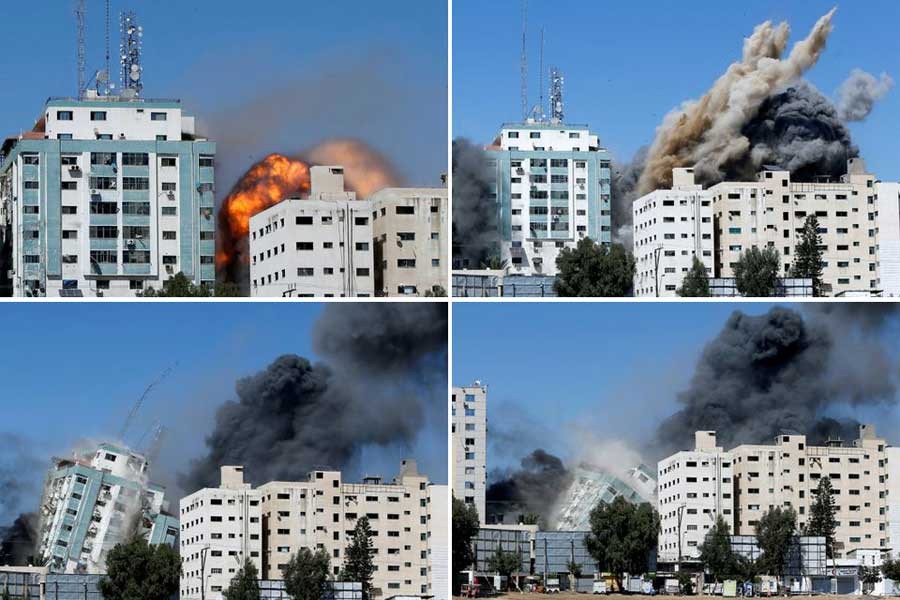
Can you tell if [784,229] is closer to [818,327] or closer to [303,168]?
[818,327]

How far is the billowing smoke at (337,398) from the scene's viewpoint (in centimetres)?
1691

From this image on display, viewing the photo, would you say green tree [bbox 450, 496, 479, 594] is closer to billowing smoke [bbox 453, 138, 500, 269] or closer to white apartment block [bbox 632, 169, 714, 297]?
billowing smoke [bbox 453, 138, 500, 269]

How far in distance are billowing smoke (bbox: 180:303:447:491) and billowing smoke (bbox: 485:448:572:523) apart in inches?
34.1

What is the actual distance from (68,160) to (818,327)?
6.49 m

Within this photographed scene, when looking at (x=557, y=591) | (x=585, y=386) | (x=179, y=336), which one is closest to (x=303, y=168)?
(x=179, y=336)

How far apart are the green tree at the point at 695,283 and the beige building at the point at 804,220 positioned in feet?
0.58

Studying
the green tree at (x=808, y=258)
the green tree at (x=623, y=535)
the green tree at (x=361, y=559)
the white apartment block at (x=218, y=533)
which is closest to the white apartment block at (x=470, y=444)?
the green tree at (x=361, y=559)

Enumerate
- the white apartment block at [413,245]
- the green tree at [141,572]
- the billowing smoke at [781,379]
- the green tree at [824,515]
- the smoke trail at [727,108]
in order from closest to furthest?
1. the green tree at [141,572]
2. the white apartment block at [413,245]
3. the billowing smoke at [781,379]
4. the green tree at [824,515]
5. the smoke trail at [727,108]

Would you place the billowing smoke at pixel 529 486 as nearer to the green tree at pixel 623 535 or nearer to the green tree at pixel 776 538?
the green tree at pixel 623 535

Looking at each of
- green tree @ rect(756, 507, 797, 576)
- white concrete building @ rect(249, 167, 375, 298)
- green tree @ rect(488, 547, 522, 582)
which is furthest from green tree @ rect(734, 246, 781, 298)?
white concrete building @ rect(249, 167, 375, 298)

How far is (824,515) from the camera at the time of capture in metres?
17.6

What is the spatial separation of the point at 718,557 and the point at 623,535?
0.89m

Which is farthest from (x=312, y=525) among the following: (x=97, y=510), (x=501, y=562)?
(x=97, y=510)

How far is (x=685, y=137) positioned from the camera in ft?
58.7
